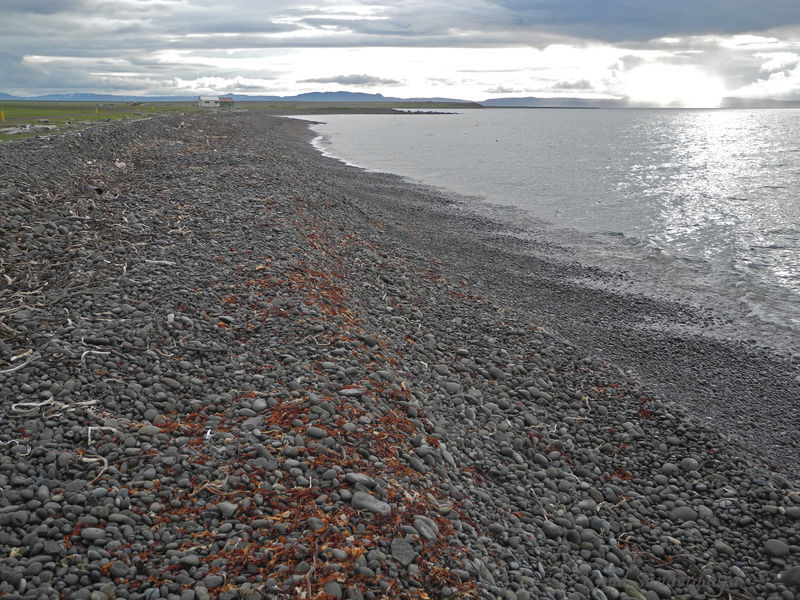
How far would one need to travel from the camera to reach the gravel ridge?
15.8 feet

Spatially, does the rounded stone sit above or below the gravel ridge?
below

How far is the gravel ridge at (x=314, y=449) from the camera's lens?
4.83m

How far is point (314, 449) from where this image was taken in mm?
6148

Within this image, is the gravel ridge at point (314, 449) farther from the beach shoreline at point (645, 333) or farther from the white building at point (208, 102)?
the white building at point (208, 102)

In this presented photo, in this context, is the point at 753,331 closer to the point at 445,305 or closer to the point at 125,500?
the point at 445,305

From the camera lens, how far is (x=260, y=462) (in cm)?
582

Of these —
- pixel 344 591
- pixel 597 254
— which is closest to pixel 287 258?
pixel 344 591

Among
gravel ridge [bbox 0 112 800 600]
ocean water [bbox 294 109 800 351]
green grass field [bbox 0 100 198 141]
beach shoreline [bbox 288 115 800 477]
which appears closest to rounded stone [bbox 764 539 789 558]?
gravel ridge [bbox 0 112 800 600]

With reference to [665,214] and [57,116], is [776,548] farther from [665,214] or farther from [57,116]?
[57,116]

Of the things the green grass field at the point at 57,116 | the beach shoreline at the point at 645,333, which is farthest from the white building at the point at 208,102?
the beach shoreline at the point at 645,333

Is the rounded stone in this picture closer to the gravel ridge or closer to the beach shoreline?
the gravel ridge

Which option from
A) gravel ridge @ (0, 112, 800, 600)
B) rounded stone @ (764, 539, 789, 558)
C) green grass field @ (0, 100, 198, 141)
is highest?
green grass field @ (0, 100, 198, 141)

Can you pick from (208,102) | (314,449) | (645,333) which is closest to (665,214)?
(645,333)

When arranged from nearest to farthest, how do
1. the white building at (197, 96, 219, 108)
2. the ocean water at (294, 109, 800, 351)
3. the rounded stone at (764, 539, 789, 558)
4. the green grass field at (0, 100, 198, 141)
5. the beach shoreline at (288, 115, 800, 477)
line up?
the rounded stone at (764, 539, 789, 558) < the beach shoreline at (288, 115, 800, 477) < the ocean water at (294, 109, 800, 351) < the green grass field at (0, 100, 198, 141) < the white building at (197, 96, 219, 108)
